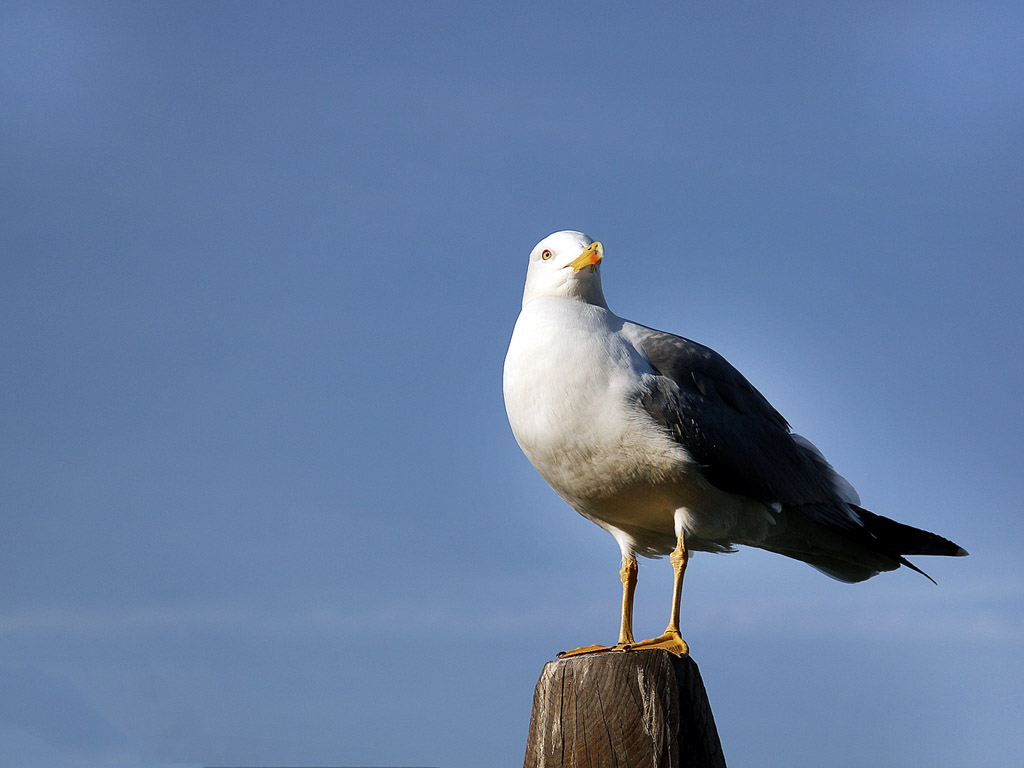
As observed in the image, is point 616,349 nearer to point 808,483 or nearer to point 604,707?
point 808,483

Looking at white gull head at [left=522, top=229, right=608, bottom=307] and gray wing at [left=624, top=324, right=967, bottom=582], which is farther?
white gull head at [left=522, top=229, right=608, bottom=307]

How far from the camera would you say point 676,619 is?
650 centimetres

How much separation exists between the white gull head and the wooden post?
2668mm

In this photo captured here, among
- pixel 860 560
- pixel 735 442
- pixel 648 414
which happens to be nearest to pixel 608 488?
pixel 648 414

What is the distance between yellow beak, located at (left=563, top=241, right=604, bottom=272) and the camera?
7184mm

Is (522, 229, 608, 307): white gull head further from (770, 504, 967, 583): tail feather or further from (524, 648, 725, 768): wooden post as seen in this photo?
(524, 648, 725, 768): wooden post

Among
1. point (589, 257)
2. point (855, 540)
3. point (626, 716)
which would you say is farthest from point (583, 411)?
point (855, 540)

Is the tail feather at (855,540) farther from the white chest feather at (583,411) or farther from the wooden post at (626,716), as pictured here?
the wooden post at (626,716)

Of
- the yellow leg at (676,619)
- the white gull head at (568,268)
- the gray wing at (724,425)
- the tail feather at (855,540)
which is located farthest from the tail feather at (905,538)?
the white gull head at (568,268)

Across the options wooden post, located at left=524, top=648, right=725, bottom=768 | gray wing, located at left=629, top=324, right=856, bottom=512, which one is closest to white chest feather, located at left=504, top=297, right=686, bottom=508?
gray wing, located at left=629, top=324, right=856, bottom=512

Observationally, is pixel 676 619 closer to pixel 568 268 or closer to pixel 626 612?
pixel 626 612

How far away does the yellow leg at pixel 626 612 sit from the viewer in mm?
6492

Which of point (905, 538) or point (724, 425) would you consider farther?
point (905, 538)

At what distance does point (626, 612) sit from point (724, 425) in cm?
142
